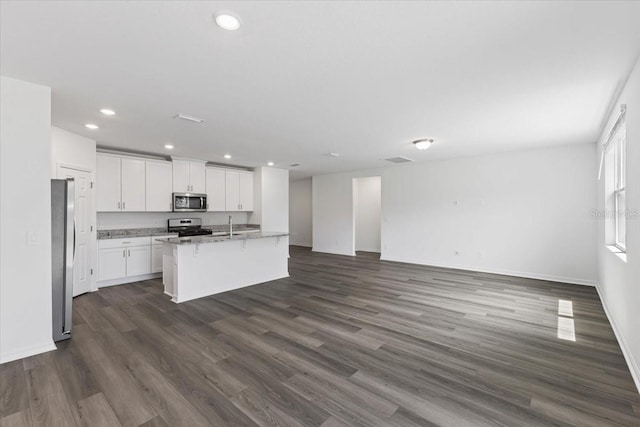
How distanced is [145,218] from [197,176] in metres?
1.41

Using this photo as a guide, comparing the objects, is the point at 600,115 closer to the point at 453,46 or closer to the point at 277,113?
the point at 453,46

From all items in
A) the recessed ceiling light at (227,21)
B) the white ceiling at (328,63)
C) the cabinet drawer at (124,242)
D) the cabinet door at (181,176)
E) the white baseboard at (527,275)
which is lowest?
the white baseboard at (527,275)

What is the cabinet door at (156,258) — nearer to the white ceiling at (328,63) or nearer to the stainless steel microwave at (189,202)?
the stainless steel microwave at (189,202)

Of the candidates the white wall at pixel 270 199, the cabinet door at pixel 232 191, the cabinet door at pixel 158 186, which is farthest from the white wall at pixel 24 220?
the white wall at pixel 270 199

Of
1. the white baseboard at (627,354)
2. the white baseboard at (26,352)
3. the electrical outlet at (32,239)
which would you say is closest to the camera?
the white baseboard at (627,354)

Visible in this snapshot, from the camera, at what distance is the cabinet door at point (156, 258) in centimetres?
559

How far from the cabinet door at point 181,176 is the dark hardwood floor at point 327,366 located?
8.69 ft

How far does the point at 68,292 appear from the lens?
3096 mm

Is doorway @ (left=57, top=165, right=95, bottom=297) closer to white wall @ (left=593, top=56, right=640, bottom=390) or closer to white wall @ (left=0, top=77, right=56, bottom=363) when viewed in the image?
white wall @ (left=0, top=77, right=56, bottom=363)

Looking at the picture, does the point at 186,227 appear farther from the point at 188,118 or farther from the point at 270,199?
the point at 188,118

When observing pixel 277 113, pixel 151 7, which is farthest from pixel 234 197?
pixel 151 7

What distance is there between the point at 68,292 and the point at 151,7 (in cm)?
308

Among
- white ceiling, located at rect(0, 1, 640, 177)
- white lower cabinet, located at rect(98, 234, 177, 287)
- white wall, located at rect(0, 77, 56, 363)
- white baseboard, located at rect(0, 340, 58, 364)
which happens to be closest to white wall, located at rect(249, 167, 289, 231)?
white lower cabinet, located at rect(98, 234, 177, 287)

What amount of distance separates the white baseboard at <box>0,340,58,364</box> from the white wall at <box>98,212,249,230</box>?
3342 millimetres
